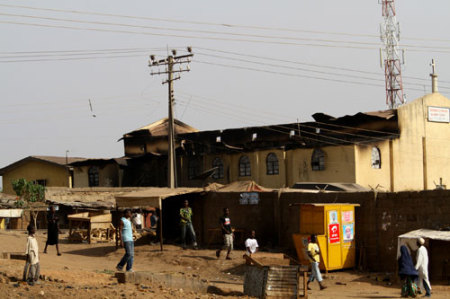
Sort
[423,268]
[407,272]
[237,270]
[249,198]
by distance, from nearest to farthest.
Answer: [407,272], [423,268], [237,270], [249,198]

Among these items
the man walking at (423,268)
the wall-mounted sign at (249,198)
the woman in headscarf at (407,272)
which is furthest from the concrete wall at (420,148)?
the woman in headscarf at (407,272)

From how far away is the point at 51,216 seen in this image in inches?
883

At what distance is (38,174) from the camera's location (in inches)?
2238

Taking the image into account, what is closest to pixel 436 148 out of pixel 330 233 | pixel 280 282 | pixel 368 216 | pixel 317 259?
pixel 368 216

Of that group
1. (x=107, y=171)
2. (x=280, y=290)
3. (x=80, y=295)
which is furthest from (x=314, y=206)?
(x=107, y=171)

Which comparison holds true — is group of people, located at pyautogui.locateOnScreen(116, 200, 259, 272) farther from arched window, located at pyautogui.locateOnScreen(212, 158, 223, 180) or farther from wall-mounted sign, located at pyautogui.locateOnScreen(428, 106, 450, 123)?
wall-mounted sign, located at pyautogui.locateOnScreen(428, 106, 450, 123)

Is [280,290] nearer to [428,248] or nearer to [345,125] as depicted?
[428,248]

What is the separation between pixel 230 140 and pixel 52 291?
3426 centimetres

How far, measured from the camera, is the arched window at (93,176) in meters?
53.2

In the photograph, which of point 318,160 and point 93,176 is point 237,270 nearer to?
point 318,160

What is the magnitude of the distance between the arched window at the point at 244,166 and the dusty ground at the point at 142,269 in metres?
19.2

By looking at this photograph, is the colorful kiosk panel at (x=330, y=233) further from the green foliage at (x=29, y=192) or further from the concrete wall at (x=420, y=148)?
the green foliage at (x=29, y=192)

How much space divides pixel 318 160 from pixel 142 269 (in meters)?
22.3

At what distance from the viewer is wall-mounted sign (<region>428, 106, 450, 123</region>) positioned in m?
43.1
